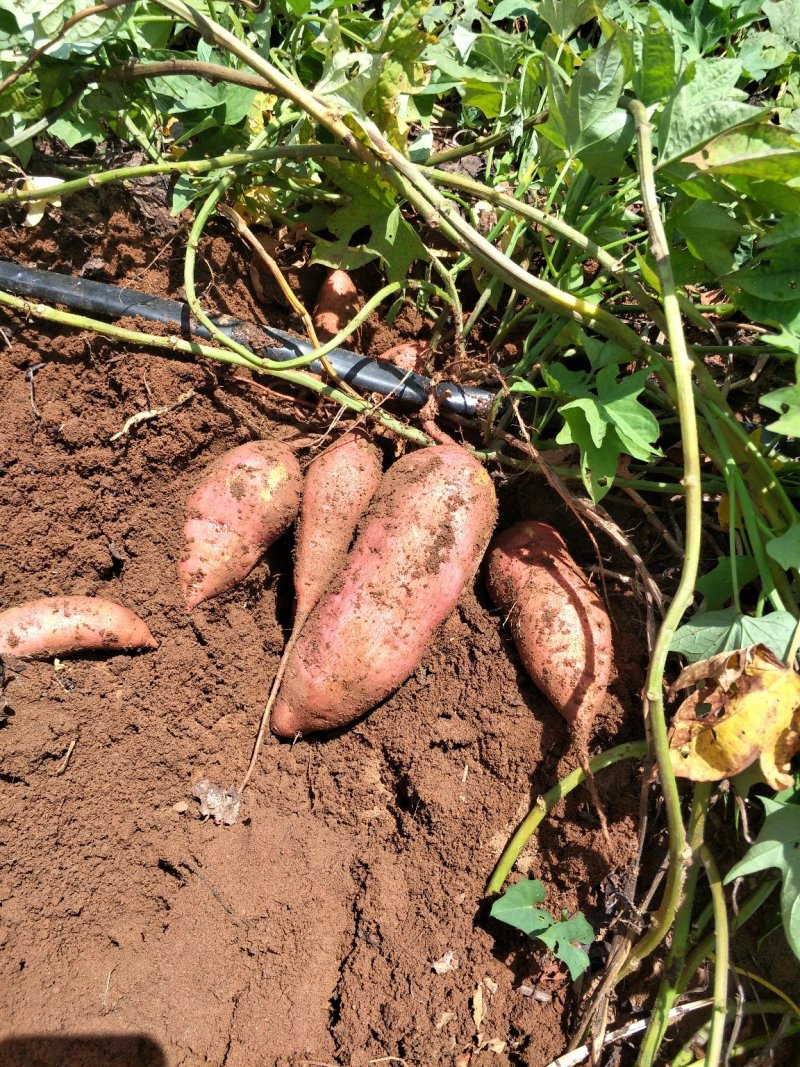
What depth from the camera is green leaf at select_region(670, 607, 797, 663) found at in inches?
45.4

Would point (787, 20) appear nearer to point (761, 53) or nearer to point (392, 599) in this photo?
point (761, 53)

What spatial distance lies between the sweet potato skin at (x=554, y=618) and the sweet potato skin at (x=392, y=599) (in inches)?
3.4

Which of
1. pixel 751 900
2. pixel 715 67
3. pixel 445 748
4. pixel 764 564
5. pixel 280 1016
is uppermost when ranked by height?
pixel 715 67

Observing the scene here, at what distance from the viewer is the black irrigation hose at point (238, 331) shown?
4.82 feet

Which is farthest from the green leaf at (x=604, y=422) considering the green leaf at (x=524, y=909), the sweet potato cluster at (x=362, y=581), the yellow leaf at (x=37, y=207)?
the yellow leaf at (x=37, y=207)

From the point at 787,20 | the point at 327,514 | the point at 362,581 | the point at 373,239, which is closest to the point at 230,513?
the point at 327,514

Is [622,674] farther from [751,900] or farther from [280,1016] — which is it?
[280,1016]

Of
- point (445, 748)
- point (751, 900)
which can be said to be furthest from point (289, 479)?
point (751, 900)

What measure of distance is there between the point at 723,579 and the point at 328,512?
0.74m

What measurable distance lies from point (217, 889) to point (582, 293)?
1.29 meters

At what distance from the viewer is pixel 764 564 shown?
122cm

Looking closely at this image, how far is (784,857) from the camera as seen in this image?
1078 millimetres

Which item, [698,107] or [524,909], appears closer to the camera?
[698,107]

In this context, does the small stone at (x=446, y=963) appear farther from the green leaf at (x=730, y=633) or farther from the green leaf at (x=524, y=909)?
the green leaf at (x=730, y=633)
